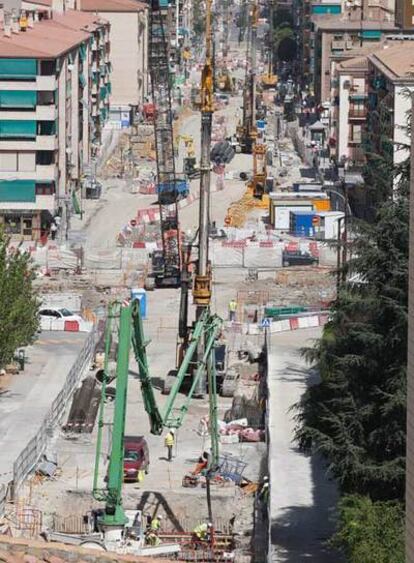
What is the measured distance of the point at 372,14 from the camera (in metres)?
121

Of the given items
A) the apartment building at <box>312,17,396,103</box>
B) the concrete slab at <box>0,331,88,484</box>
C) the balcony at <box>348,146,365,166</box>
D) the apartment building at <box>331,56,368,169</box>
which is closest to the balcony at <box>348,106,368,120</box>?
the apartment building at <box>331,56,368,169</box>

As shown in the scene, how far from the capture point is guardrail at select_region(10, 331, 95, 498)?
115 feet

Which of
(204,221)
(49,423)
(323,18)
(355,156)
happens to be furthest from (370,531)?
(323,18)

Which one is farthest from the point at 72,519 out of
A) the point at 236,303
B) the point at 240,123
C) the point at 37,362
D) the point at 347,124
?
the point at 240,123

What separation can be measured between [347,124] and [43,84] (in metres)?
20.0

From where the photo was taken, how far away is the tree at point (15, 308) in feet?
137

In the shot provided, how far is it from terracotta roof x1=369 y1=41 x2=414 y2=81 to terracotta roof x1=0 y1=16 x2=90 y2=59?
11.2 m

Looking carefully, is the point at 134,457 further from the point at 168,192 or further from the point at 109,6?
the point at 109,6

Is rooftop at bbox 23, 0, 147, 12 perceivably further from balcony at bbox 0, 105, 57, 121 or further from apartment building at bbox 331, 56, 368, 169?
balcony at bbox 0, 105, 57, 121

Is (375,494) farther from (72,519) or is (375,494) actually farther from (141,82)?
(141,82)

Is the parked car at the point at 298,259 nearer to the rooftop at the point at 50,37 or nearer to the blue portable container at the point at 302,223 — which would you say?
the blue portable container at the point at 302,223

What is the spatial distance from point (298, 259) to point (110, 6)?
5042 cm

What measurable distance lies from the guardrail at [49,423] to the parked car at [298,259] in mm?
15027

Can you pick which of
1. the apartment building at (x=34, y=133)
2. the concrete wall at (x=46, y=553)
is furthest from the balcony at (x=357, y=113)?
the concrete wall at (x=46, y=553)
